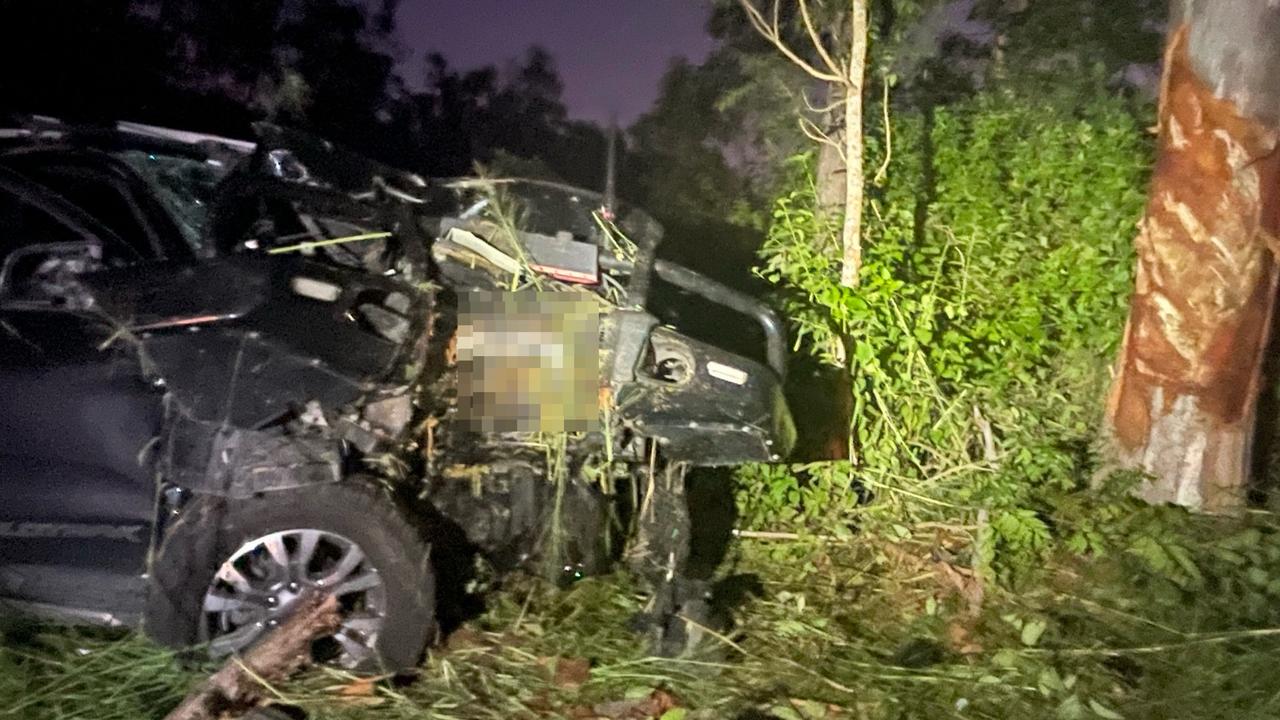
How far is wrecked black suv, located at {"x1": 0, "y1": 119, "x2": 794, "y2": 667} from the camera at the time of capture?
3.42 m

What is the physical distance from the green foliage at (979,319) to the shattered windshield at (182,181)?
2.42 meters

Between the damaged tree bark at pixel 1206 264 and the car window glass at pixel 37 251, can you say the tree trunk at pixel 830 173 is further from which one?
the car window glass at pixel 37 251

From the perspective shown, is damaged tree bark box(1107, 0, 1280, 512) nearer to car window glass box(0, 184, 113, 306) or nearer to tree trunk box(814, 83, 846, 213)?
tree trunk box(814, 83, 846, 213)

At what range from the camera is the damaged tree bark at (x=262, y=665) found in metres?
3.33

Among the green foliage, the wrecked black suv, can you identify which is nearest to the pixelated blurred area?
the wrecked black suv

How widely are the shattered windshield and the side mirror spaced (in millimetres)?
342

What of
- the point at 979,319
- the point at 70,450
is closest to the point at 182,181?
the point at 70,450

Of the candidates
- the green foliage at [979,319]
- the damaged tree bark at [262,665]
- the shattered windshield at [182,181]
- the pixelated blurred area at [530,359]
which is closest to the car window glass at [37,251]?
the shattered windshield at [182,181]

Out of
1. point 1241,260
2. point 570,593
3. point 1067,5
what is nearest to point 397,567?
point 570,593

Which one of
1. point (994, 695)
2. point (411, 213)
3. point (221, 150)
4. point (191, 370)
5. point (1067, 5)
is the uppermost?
point (1067, 5)

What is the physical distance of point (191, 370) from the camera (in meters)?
3.34

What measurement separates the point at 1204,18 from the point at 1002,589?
2.40 meters

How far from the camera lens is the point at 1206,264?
13.9 ft

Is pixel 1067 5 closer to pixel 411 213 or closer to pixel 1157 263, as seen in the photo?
pixel 1157 263
